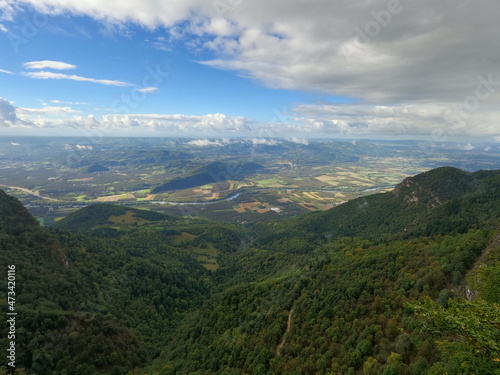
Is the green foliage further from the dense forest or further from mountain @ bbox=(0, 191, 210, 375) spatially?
mountain @ bbox=(0, 191, 210, 375)

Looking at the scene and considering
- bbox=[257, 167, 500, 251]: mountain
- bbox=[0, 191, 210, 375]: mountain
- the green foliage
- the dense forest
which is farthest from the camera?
bbox=[257, 167, 500, 251]: mountain

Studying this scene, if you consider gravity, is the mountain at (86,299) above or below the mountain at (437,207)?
below

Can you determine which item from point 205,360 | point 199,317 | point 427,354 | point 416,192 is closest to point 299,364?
point 427,354

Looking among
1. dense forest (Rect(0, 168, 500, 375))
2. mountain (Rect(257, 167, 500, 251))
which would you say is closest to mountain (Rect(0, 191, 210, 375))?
dense forest (Rect(0, 168, 500, 375))

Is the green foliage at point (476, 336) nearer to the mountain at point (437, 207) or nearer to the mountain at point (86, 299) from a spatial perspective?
the mountain at point (86, 299)

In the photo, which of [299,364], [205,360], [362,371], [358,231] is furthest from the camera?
[358,231]

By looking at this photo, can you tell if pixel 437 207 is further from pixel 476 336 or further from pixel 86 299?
pixel 86 299

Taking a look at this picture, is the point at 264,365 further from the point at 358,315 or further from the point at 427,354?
the point at 427,354

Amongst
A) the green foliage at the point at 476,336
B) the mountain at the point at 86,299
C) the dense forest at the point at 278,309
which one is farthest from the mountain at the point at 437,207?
the green foliage at the point at 476,336

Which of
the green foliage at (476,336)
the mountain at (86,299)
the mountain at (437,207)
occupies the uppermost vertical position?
the green foliage at (476,336)
